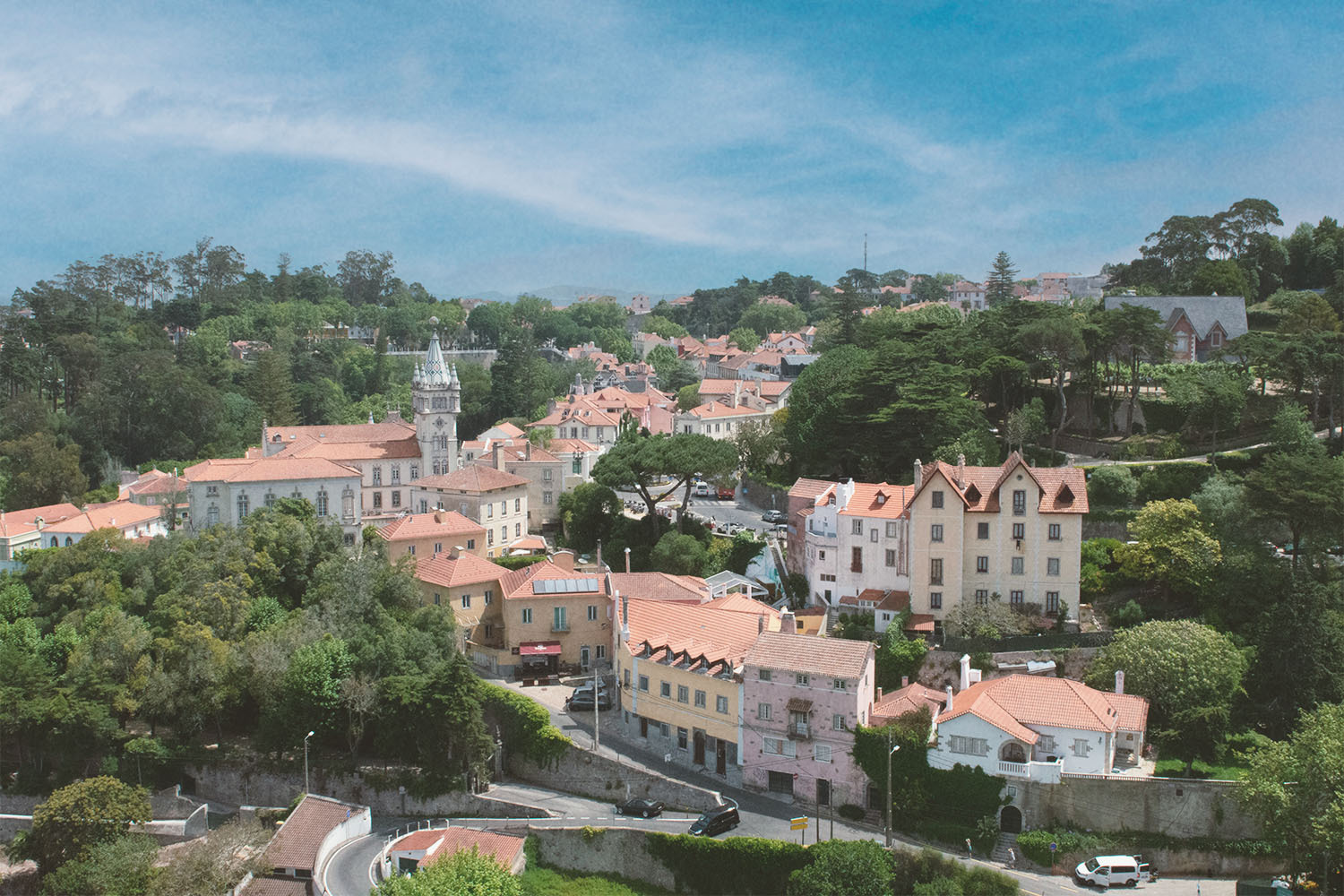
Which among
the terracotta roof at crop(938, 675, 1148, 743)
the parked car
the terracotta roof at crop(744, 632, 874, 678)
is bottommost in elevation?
the parked car

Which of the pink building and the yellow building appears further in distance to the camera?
the yellow building

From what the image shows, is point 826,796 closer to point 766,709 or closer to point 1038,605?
point 766,709

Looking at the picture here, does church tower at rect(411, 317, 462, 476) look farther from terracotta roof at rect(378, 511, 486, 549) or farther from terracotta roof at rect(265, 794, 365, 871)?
terracotta roof at rect(265, 794, 365, 871)

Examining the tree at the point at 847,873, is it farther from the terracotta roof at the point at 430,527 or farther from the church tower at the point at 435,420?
the church tower at the point at 435,420

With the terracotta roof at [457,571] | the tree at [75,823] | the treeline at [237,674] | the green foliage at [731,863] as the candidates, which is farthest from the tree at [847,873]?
the tree at [75,823]

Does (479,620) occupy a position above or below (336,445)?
below

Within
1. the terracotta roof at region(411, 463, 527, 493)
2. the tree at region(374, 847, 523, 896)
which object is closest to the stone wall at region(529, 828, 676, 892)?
the tree at region(374, 847, 523, 896)

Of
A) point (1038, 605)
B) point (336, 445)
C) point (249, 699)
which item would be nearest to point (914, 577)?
point (1038, 605)
